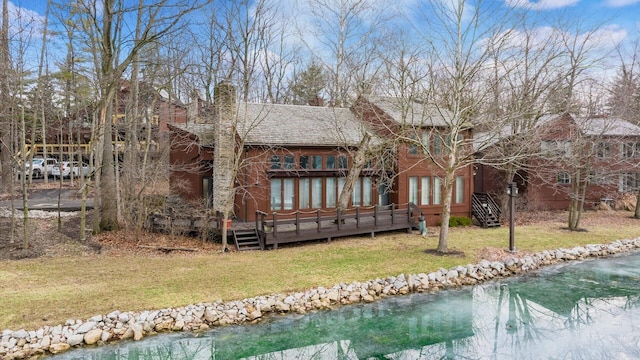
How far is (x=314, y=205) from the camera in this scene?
17531 mm

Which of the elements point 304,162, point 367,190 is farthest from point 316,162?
point 367,190

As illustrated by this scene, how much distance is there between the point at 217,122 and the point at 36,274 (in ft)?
25.4

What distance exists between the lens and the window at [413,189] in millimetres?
18734

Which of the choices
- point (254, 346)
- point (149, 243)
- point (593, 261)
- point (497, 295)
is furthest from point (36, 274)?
point (593, 261)

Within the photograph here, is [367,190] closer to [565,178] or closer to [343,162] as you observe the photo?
[343,162]

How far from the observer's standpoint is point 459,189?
19719 millimetres

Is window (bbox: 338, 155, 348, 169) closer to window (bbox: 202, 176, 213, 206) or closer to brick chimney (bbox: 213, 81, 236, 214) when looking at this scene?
brick chimney (bbox: 213, 81, 236, 214)

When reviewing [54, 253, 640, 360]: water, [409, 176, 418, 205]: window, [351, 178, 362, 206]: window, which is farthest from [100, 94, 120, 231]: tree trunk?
[409, 176, 418, 205]: window

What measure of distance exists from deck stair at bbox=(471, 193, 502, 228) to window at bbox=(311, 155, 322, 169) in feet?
26.2

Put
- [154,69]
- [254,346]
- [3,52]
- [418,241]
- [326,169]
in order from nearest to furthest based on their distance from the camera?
[254,346], [3,52], [418,241], [326,169], [154,69]

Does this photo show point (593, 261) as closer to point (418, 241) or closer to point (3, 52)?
point (418, 241)

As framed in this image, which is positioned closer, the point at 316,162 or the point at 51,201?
the point at 316,162

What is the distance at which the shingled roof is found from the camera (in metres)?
16.4

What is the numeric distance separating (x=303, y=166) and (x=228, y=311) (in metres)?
9.02
